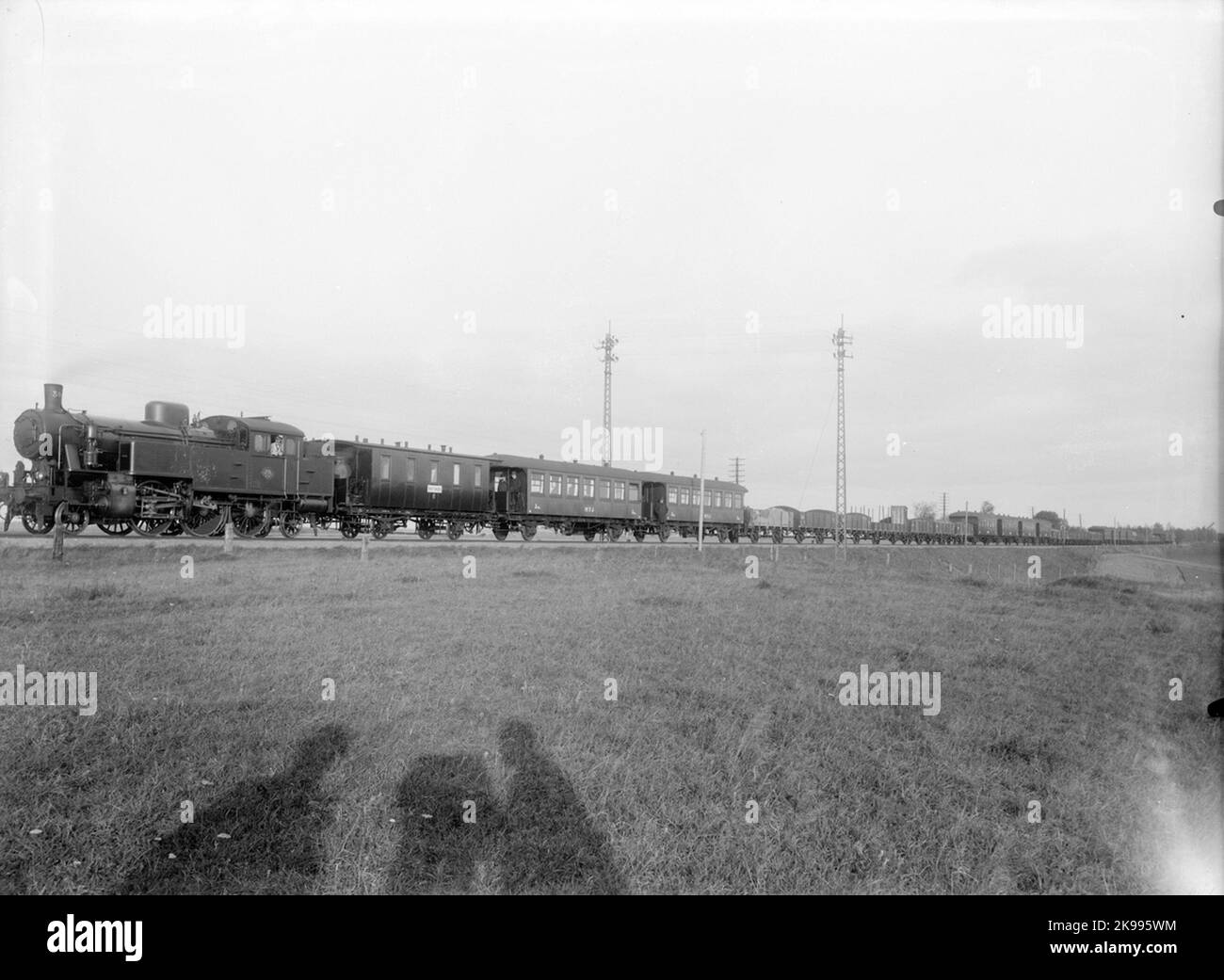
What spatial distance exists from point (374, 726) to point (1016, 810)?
4113 millimetres

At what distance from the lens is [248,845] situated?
10.5 feet

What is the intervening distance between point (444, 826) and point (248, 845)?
0.92 metres

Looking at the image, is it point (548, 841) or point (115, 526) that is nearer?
point (548, 841)

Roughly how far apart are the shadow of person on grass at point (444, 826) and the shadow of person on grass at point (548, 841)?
0.11 m

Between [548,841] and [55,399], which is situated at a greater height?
[55,399]

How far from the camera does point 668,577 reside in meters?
14.1

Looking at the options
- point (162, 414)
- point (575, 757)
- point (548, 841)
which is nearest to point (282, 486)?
point (162, 414)

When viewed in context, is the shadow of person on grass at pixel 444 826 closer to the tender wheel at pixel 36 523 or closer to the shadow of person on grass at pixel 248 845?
the shadow of person on grass at pixel 248 845

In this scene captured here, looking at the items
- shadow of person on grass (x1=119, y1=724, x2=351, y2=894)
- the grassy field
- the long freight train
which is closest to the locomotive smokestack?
the long freight train

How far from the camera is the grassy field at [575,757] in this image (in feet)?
10.5

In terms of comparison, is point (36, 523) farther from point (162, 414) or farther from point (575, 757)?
point (575, 757)
